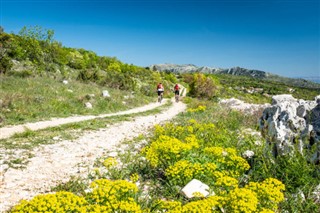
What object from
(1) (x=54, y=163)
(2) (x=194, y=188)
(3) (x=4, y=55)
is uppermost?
(3) (x=4, y=55)

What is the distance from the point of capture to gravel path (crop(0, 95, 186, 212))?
626 centimetres

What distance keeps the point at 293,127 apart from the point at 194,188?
320 centimetres

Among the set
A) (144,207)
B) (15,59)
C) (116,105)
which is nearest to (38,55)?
Result: (15,59)

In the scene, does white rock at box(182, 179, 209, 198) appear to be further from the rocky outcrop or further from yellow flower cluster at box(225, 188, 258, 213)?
the rocky outcrop

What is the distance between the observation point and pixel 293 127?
6.88 m

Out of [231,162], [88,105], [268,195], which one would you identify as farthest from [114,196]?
[88,105]

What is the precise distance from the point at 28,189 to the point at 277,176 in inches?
225

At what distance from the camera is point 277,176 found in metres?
6.20

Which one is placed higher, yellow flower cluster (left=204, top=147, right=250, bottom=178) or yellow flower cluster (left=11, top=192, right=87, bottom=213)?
yellow flower cluster (left=11, top=192, right=87, bottom=213)

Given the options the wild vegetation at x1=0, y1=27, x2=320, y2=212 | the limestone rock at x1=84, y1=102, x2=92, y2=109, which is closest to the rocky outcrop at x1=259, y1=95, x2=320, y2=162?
the wild vegetation at x1=0, y1=27, x2=320, y2=212

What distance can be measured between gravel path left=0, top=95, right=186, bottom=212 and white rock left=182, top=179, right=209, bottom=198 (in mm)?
2914

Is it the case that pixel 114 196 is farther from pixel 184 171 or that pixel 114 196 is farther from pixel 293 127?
pixel 293 127

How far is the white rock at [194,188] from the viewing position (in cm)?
540

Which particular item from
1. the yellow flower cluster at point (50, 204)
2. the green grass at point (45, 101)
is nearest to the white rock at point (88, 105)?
the green grass at point (45, 101)
